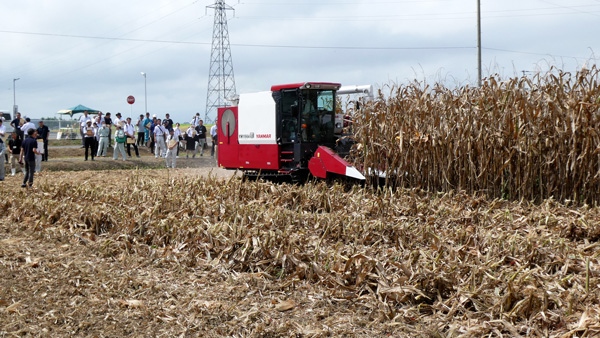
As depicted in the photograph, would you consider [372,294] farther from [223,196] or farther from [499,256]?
[223,196]

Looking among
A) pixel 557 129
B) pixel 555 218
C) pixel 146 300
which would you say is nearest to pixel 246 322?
pixel 146 300

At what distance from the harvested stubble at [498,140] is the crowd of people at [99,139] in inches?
371

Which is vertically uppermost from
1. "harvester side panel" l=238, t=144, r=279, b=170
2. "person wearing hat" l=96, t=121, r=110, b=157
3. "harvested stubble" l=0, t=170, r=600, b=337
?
"person wearing hat" l=96, t=121, r=110, b=157

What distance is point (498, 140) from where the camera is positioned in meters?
10.5

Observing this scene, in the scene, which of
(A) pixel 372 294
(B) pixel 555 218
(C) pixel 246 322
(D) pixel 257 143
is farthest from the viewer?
(D) pixel 257 143

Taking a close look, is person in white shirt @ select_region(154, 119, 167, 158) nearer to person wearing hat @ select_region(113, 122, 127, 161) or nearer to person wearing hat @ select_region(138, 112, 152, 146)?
person wearing hat @ select_region(113, 122, 127, 161)

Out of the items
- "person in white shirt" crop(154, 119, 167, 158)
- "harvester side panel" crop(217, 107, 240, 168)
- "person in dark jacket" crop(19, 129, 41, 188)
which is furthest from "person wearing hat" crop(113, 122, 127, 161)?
"harvester side panel" crop(217, 107, 240, 168)

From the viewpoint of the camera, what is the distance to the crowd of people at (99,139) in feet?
53.3

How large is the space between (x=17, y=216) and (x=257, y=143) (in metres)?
6.41

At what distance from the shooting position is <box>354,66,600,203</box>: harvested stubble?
9867 mm

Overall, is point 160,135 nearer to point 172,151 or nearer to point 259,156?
point 172,151

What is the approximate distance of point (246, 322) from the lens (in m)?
4.94

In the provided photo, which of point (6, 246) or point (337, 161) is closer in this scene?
point (6, 246)

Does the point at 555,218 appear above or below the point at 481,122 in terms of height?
below
